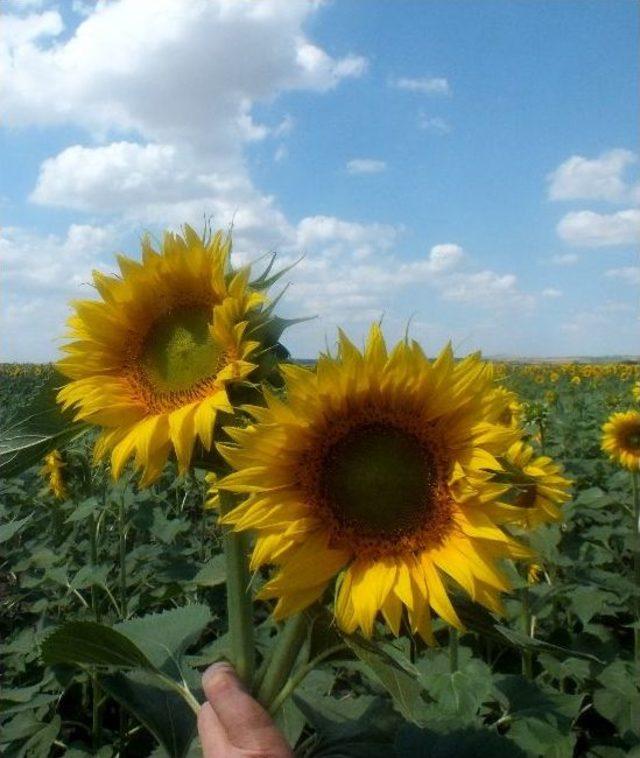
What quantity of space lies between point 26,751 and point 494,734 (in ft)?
5.83

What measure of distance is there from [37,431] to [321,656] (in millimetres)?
585

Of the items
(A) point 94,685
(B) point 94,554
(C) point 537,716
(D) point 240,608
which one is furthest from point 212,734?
(B) point 94,554

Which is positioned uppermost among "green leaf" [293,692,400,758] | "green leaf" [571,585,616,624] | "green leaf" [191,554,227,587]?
"green leaf" [191,554,227,587]

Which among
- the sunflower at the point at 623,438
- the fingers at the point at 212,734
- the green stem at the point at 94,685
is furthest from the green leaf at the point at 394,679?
the sunflower at the point at 623,438

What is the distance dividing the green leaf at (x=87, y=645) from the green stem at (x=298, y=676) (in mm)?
239

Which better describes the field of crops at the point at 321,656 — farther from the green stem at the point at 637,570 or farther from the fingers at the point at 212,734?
the fingers at the point at 212,734

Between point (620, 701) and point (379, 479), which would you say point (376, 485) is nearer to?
point (379, 479)

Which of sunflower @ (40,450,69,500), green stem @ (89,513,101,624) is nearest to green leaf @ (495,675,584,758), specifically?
green stem @ (89,513,101,624)

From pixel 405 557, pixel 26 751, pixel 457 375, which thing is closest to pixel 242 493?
pixel 405 557

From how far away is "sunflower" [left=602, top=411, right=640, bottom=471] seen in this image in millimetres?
4821

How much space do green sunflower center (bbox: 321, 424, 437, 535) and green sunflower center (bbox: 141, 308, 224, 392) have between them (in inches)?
10.5

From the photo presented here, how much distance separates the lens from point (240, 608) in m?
1.22

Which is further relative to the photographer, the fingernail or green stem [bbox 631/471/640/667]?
green stem [bbox 631/471/640/667]

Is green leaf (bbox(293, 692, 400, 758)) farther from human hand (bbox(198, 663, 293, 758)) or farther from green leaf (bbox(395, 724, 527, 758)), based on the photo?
human hand (bbox(198, 663, 293, 758))
